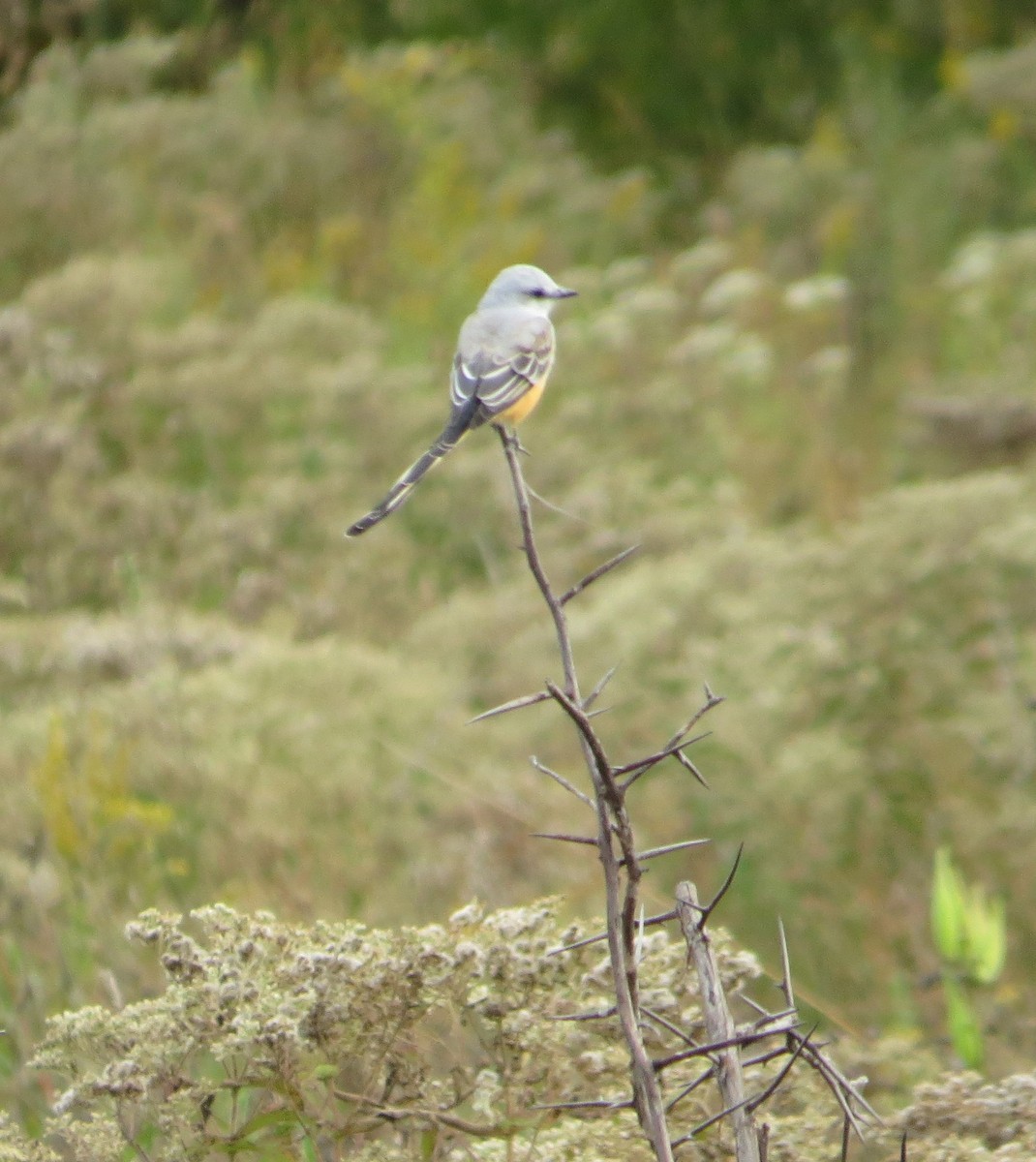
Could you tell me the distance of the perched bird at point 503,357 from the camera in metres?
2.60

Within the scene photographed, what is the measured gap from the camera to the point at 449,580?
21.3 ft

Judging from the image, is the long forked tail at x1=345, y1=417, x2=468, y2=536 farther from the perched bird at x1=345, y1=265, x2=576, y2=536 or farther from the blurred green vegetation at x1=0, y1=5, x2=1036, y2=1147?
the blurred green vegetation at x1=0, y1=5, x2=1036, y2=1147

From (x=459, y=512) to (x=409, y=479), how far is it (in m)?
4.29

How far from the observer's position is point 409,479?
206cm

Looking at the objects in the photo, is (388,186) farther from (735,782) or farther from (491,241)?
(735,782)

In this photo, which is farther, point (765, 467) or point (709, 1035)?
point (765, 467)

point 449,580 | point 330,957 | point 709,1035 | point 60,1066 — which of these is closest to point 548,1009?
point 330,957

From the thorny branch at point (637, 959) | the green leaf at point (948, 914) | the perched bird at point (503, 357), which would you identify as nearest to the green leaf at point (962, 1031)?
the green leaf at point (948, 914)

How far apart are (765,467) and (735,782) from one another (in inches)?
132

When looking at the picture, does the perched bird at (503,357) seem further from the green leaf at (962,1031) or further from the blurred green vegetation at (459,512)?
the green leaf at (962,1031)

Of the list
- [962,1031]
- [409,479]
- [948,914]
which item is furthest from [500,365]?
[962,1031]

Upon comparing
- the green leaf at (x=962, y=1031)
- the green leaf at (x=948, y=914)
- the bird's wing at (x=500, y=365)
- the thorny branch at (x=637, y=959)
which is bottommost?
the thorny branch at (x=637, y=959)

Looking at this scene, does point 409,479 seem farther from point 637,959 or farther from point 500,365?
point 637,959

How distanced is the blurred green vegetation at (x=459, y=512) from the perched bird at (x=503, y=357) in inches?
39.2
